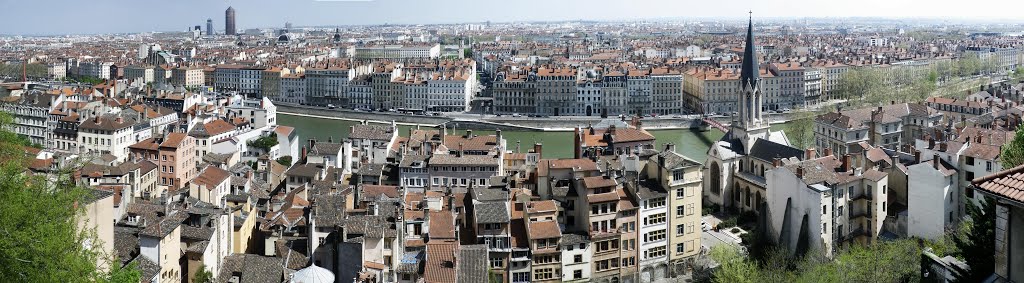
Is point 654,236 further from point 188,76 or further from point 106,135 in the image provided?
point 188,76

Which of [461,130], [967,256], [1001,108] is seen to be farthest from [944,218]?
[461,130]

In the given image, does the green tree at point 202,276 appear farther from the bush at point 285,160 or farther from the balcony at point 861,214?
the bush at point 285,160

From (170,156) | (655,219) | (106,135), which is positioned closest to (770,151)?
(655,219)

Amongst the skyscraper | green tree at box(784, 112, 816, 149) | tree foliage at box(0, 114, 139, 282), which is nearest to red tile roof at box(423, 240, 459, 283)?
tree foliage at box(0, 114, 139, 282)

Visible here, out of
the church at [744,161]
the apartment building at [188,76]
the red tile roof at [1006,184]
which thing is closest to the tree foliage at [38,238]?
the red tile roof at [1006,184]

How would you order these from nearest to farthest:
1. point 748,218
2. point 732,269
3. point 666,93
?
Result: point 732,269 → point 748,218 → point 666,93

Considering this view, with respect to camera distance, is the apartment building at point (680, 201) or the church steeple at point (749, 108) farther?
the church steeple at point (749, 108)

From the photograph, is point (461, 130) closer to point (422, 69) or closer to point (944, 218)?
point (422, 69)
